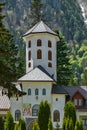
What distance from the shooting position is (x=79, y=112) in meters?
64.1

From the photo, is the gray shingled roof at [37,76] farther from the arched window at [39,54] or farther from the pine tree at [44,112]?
the pine tree at [44,112]

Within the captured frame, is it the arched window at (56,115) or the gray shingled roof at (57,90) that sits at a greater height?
the gray shingled roof at (57,90)

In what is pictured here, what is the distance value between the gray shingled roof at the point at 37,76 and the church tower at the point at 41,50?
2127 mm

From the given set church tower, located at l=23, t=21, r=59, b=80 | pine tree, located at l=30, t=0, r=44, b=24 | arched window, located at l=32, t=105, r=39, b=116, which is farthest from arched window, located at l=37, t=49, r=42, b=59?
pine tree, located at l=30, t=0, r=44, b=24

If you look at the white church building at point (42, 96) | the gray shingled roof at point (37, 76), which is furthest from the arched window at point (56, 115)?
the gray shingled roof at point (37, 76)

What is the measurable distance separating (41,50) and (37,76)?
6.18 metres

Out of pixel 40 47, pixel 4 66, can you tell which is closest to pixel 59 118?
pixel 40 47

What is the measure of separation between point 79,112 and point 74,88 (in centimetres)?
471

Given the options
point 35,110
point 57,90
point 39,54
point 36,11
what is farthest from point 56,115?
point 36,11

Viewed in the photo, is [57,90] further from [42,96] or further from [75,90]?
[75,90]

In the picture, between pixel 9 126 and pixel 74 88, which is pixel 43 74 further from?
pixel 9 126

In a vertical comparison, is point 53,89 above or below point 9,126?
above

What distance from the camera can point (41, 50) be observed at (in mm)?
69625

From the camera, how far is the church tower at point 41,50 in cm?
6919
